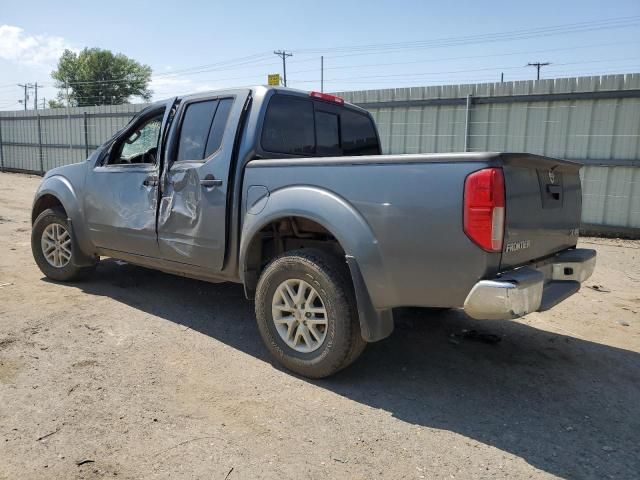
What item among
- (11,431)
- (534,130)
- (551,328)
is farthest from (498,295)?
(534,130)

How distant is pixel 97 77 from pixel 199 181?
6965 cm

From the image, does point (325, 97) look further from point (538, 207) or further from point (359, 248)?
point (538, 207)

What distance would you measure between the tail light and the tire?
96cm

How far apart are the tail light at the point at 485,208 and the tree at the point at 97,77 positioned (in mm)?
68394

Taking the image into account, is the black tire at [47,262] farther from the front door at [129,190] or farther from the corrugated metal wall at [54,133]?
the corrugated metal wall at [54,133]

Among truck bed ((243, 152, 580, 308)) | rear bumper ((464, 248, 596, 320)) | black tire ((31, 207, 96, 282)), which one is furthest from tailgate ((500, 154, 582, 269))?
black tire ((31, 207, 96, 282))

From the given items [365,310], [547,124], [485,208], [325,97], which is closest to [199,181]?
[325,97]

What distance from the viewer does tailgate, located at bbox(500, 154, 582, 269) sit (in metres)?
2.98

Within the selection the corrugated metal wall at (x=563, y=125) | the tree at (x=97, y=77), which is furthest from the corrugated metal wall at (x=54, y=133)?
the tree at (x=97, y=77)

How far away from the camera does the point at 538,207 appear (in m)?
3.31

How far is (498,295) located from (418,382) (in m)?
1.14

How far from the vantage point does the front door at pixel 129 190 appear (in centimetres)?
472

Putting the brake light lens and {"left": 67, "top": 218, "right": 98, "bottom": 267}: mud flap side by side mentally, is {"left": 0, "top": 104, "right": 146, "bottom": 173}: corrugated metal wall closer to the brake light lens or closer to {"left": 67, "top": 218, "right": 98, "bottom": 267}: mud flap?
{"left": 67, "top": 218, "right": 98, "bottom": 267}: mud flap

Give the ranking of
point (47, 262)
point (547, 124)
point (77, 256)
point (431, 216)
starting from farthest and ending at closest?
1. point (547, 124)
2. point (47, 262)
3. point (77, 256)
4. point (431, 216)
